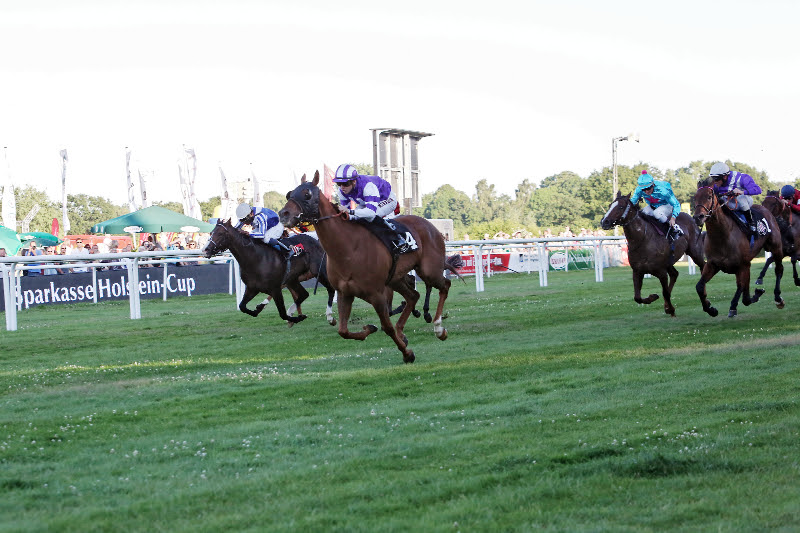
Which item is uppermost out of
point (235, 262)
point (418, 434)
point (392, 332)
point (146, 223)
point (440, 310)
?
point (146, 223)

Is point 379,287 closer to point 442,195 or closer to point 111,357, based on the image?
point 111,357

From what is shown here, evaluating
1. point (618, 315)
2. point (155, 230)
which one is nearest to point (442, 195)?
point (155, 230)

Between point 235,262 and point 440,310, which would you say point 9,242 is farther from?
point 440,310

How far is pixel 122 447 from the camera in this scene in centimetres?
575

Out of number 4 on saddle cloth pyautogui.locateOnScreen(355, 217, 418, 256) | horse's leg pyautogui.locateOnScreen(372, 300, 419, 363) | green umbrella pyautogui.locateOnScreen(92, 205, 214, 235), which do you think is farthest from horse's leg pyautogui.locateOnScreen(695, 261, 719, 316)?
green umbrella pyautogui.locateOnScreen(92, 205, 214, 235)

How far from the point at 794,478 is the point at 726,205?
30.3 feet

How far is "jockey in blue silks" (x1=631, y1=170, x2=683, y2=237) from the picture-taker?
13.8m

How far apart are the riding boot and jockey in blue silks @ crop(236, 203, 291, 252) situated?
689cm

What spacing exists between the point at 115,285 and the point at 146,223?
192 inches

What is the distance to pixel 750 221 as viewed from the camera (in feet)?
43.3

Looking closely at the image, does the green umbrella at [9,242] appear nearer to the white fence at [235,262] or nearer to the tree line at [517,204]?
the white fence at [235,262]

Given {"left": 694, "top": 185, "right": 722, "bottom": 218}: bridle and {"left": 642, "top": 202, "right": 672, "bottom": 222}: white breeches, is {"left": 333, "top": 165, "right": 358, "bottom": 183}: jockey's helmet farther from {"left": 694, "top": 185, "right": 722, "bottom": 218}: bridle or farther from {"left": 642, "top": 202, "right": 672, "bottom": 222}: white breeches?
{"left": 642, "top": 202, "right": 672, "bottom": 222}: white breeches

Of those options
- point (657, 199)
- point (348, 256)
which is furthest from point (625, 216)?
point (348, 256)

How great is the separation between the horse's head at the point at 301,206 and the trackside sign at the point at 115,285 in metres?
12.3
